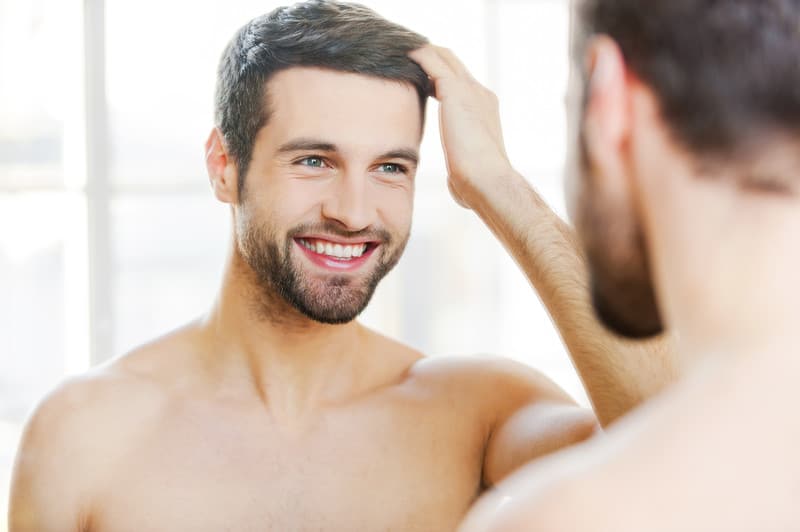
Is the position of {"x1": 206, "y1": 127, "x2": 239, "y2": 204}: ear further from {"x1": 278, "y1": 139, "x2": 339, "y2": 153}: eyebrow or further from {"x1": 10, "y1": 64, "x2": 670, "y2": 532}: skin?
{"x1": 278, "y1": 139, "x2": 339, "y2": 153}: eyebrow

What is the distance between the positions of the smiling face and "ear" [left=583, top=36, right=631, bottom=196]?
3.13 feet

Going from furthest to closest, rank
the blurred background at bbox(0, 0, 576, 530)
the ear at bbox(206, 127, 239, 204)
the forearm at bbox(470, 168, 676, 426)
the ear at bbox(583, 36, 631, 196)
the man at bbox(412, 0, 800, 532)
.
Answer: the blurred background at bbox(0, 0, 576, 530)
the ear at bbox(206, 127, 239, 204)
the forearm at bbox(470, 168, 676, 426)
the ear at bbox(583, 36, 631, 196)
the man at bbox(412, 0, 800, 532)

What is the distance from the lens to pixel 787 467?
Answer: 29.1 inches

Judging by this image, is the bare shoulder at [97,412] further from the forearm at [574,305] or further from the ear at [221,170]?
the forearm at [574,305]

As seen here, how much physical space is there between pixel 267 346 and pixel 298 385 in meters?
0.09

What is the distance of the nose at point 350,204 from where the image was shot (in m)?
1.79

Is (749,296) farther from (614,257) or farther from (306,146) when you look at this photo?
(306,146)

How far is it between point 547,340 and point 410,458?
4036 millimetres

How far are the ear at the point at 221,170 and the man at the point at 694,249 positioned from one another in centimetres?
113

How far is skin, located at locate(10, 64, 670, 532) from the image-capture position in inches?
71.1

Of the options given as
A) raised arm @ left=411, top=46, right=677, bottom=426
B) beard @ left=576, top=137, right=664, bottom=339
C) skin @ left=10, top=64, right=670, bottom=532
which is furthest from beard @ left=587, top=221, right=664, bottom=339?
skin @ left=10, top=64, right=670, bottom=532

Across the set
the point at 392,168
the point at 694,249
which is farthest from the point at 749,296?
the point at 392,168

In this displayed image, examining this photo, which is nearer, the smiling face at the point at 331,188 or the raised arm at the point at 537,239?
the raised arm at the point at 537,239

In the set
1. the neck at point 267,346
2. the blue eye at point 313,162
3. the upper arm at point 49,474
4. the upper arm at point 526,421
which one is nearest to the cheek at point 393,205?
the blue eye at point 313,162
